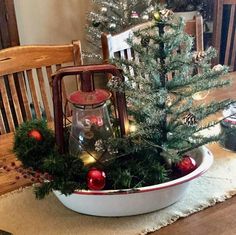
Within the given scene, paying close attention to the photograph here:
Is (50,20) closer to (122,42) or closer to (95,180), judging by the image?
(122,42)

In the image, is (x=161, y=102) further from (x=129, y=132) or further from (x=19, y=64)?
(x=19, y=64)

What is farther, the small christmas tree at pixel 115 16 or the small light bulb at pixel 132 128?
the small christmas tree at pixel 115 16

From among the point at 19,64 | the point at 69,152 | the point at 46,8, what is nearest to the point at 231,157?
the point at 69,152

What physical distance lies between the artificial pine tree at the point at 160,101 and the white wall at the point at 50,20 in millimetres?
2391

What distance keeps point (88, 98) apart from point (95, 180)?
175 millimetres

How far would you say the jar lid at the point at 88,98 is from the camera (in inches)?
31.9

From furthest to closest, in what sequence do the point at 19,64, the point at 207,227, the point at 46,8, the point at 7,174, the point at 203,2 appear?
the point at 203,2, the point at 46,8, the point at 19,64, the point at 7,174, the point at 207,227

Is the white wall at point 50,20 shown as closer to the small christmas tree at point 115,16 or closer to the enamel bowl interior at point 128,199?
the small christmas tree at point 115,16

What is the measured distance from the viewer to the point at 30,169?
32.2 inches

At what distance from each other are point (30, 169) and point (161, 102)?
317 mm

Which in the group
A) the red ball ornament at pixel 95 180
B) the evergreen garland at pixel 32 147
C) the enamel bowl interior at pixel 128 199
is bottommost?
the enamel bowl interior at pixel 128 199

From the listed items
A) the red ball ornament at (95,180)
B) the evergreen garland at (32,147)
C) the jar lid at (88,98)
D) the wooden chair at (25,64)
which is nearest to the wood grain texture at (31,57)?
the wooden chair at (25,64)

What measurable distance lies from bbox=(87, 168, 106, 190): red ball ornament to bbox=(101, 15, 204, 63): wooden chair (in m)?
0.60

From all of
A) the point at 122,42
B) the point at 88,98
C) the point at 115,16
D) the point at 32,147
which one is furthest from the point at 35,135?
the point at 115,16
